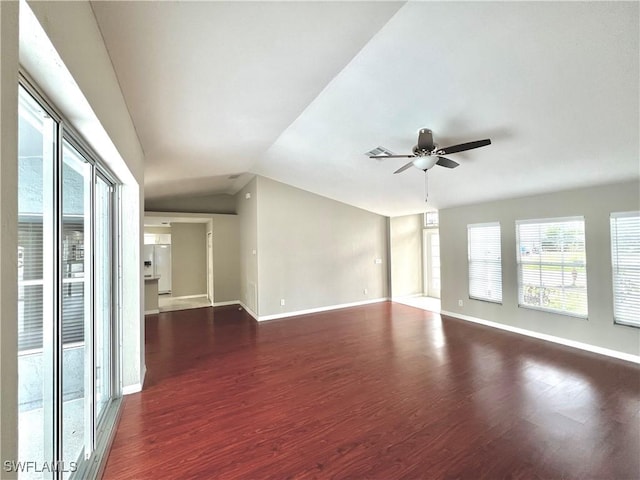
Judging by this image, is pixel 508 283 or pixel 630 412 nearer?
pixel 630 412

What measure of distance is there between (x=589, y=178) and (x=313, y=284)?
511cm

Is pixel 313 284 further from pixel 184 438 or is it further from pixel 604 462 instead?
pixel 604 462

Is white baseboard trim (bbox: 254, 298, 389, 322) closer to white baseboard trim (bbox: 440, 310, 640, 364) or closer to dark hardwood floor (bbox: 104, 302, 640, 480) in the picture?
dark hardwood floor (bbox: 104, 302, 640, 480)

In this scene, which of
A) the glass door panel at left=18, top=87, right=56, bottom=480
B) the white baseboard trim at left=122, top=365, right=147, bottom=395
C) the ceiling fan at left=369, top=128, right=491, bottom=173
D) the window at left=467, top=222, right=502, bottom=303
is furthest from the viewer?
the window at left=467, top=222, right=502, bottom=303

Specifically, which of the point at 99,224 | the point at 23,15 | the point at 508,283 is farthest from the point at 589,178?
the point at 99,224

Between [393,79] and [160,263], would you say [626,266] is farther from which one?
[160,263]

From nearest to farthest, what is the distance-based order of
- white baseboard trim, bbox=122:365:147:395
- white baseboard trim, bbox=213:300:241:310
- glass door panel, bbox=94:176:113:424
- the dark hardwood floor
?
the dark hardwood floor, glass door panel, bbox=94:176:113:424, white baseboard trim, bbox=122:365:147:395, white baseboard trim, bbox=213:300:241:310

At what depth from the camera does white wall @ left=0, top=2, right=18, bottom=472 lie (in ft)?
2.06

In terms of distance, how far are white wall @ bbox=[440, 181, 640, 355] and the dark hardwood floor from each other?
384mm

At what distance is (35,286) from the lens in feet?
4.40

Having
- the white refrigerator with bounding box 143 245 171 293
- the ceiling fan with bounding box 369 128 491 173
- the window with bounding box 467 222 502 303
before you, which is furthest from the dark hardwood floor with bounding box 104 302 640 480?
the white refrigerator with bounding box 143 245 171 293

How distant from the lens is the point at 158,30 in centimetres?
155

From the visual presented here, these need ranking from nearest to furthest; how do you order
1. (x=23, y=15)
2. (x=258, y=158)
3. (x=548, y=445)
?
1. (x=23, y=15)
2. (x=548, y=445)
3. (x=258, y=158)

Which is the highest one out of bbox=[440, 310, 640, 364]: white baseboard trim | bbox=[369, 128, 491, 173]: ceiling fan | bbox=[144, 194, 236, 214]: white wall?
bbox=[144, 194, 236, 214]: white wall
